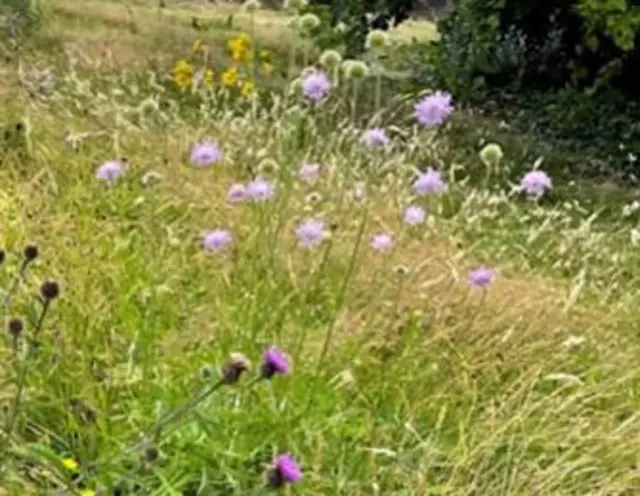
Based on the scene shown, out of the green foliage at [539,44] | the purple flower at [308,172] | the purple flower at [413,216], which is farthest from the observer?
the green foliage at [539,44]

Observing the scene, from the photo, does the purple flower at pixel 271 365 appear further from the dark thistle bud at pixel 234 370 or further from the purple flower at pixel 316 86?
the purple flower at pixel 316 86

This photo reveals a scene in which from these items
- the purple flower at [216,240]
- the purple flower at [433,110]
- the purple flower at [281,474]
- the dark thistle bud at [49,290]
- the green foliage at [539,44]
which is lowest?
the green foliage at [539,44]

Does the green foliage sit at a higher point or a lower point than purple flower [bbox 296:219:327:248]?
lower

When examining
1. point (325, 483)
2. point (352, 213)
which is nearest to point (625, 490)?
point (325, 483)

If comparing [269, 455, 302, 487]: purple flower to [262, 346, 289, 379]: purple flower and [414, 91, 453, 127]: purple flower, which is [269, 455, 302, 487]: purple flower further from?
[414, 91, 453, 127]: purple flower

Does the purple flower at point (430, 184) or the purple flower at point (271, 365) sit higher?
the purple flower at point (271, 365)

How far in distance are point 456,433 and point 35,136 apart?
7.29 ft

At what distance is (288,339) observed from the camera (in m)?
3.57

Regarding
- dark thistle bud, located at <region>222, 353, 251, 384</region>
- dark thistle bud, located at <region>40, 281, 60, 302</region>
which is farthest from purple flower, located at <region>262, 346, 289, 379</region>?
dark thistle bud, located at <region>40, 281, 60, 302</region>

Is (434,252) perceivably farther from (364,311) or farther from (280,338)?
(280,338)

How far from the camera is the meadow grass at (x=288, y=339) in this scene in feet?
9.91

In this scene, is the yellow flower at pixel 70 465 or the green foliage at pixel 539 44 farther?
the green foliage at pixel 539 44

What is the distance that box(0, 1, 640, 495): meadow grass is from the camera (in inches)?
119

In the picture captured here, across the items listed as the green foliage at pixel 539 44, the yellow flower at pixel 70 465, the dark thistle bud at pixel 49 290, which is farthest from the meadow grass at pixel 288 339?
the green foliage at pixel 539 44
